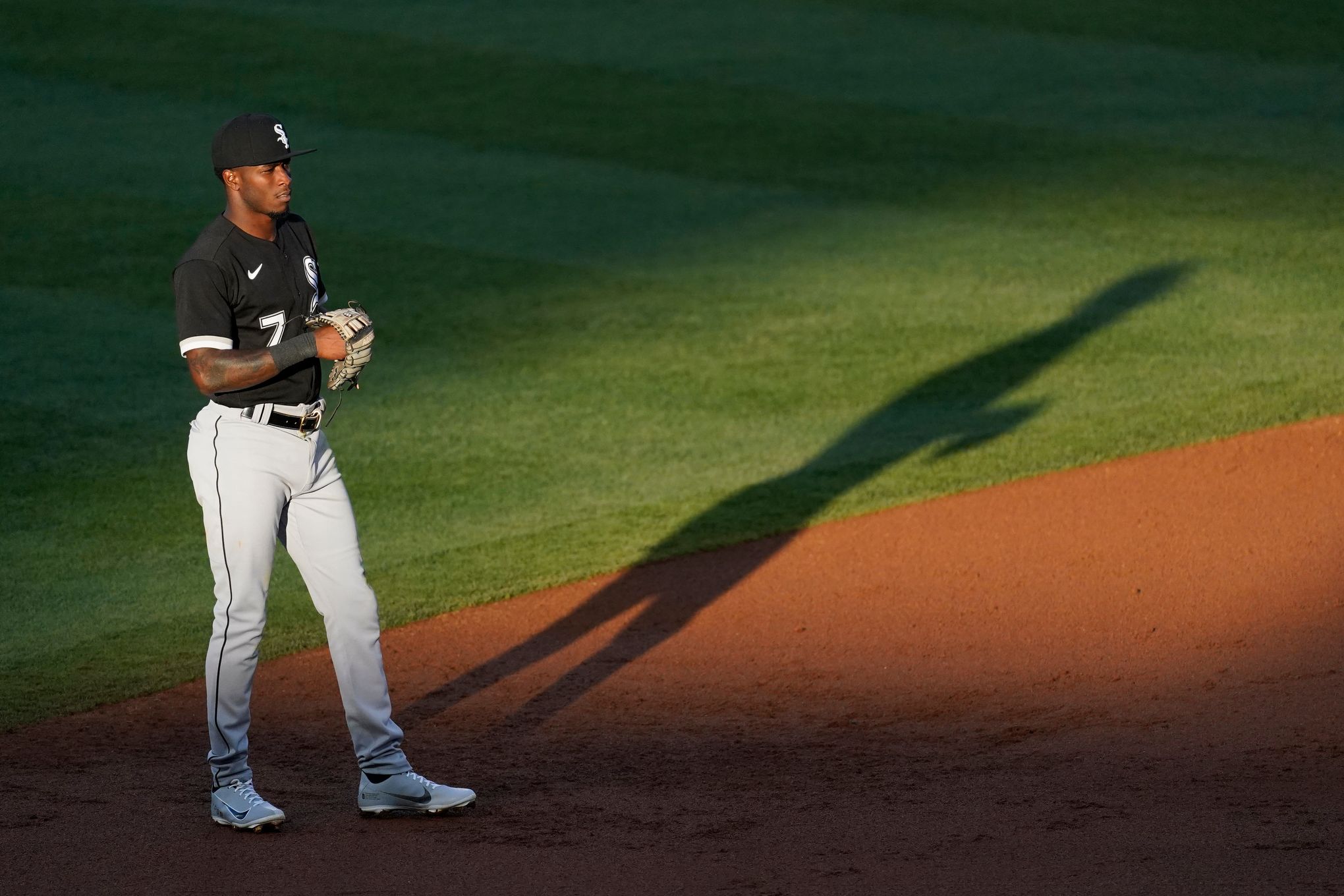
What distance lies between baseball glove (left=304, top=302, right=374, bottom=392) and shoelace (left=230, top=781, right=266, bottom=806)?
1.25 metres

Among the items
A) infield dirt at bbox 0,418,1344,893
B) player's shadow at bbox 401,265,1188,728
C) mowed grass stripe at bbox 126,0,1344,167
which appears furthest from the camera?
mowed grass stripe at bbox 126,0,1344,167

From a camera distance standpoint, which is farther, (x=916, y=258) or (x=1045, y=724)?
(x=916, y=258)

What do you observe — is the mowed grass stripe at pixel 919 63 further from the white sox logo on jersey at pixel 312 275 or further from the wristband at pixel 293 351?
the wristband at pixel 293 351

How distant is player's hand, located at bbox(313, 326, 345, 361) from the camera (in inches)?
191

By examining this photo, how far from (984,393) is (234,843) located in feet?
19.8

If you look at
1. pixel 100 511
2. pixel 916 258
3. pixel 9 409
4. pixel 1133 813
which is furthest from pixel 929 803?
pixel 916 258

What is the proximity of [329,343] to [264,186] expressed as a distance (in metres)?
0.51

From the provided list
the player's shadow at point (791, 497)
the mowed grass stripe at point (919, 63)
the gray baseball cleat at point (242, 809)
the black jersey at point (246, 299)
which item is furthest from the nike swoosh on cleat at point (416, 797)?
the mowed grass stripe at point (919, 63)

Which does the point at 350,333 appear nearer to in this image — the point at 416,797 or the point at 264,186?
the point at 264,186

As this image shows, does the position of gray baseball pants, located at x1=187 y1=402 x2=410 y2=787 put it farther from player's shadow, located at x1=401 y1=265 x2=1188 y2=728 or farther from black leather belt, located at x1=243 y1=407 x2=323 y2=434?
player's shadow, located at x1=401 y1=265 x2=1188 y2=728

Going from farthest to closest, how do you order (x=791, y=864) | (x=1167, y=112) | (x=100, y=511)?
(x=1167, y=112) < (x=100, y=511) < (x=791, y=864)

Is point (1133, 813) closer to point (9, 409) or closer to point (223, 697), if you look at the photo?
point (223, 697)

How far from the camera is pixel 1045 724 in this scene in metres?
5.80

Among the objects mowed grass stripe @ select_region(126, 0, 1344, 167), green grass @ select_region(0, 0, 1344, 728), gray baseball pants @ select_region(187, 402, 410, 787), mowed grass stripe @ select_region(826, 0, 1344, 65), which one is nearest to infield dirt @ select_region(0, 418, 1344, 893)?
gray baseball pants @ select_region(187, 402, 410, 787)
